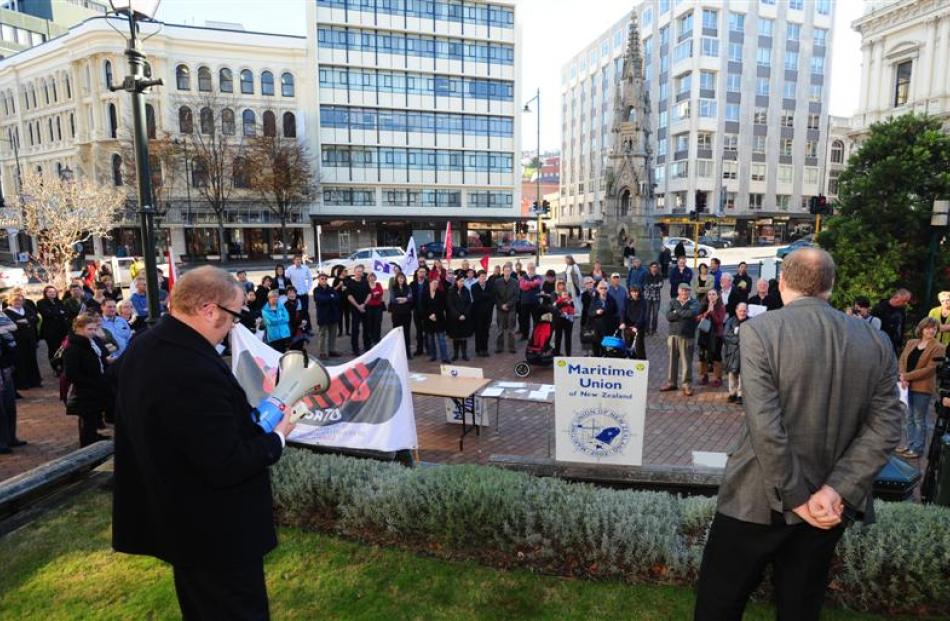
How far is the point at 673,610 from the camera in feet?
13.2

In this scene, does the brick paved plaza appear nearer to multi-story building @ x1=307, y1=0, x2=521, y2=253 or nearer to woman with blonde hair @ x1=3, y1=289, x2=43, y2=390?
woman with blonde hair @ x1=3, y1=289, x2=43, y2=390

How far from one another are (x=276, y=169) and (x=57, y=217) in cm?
2204

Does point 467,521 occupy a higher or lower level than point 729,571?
lower

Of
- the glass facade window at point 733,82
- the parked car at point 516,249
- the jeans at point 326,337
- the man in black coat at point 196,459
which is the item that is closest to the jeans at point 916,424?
the man in black coat at point 196,459

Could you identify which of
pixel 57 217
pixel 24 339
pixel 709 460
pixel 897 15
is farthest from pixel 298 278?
pixel 897 15

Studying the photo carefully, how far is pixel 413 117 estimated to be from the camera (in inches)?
2135

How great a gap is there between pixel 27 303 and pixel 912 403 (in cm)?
1548

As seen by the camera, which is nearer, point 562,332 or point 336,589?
point 336,589

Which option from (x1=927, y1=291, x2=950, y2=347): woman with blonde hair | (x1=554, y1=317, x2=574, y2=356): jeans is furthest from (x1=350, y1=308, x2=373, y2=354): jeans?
(x1=927, y1=291, x2=950, y2=347): woman with blonde hair

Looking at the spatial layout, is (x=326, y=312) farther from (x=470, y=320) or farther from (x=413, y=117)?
(x=413, y=117)

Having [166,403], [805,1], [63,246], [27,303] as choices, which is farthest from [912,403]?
[805,1]

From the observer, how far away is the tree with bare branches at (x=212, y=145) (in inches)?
1759

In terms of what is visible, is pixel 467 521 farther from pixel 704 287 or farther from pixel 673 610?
pixel 704 287

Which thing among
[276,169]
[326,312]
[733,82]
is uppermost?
[733,82]
